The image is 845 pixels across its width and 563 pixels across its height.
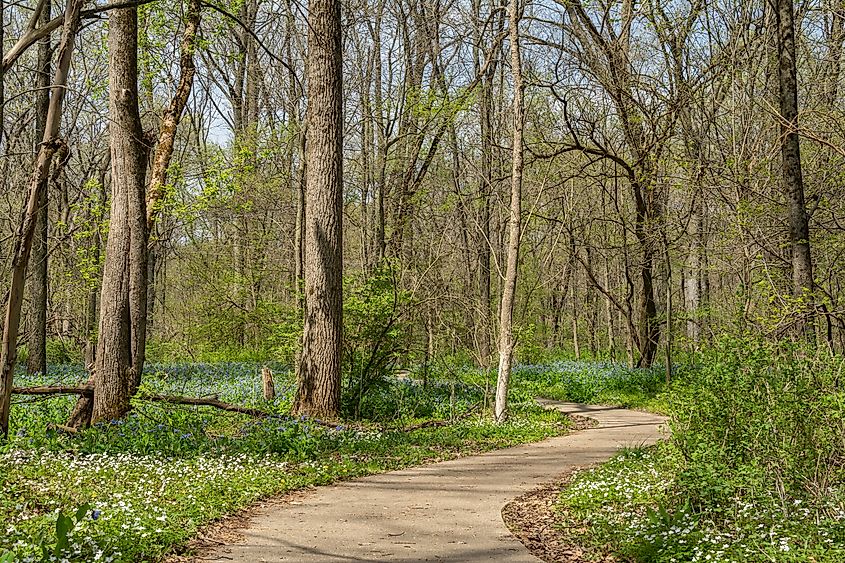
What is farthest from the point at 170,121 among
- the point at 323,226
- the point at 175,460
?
the point at 175,460

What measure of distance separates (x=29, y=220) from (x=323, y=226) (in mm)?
5622

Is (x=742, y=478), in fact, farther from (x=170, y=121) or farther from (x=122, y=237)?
(x=170, y=121)

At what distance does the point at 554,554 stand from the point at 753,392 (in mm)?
2193

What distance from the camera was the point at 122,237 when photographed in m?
10.4

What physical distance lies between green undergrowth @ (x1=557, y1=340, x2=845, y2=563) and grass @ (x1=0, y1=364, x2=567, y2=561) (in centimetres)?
327

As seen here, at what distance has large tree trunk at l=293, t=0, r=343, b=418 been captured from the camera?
12.7 metres

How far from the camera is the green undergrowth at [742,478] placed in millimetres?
5004

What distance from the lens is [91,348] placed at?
1855 cm

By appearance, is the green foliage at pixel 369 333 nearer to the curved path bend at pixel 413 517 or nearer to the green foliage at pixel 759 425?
the curved path bend at pixel 413 517

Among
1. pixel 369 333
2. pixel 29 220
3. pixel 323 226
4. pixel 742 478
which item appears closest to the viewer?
pixel 742 478

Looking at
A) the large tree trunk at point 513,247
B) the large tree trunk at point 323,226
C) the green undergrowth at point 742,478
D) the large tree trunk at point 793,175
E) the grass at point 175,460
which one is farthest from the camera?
the large tree trunk at point 513,247

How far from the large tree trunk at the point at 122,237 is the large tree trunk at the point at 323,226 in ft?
9.24

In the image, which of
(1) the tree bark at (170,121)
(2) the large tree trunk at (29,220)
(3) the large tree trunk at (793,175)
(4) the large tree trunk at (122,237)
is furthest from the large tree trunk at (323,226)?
(3) the large tree trunk at (793,175)

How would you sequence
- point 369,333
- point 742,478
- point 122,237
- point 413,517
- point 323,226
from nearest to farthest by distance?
1. point 742,478
2. point 413,517
3. point 122,237
4. point 323,226
5. point 369,333
